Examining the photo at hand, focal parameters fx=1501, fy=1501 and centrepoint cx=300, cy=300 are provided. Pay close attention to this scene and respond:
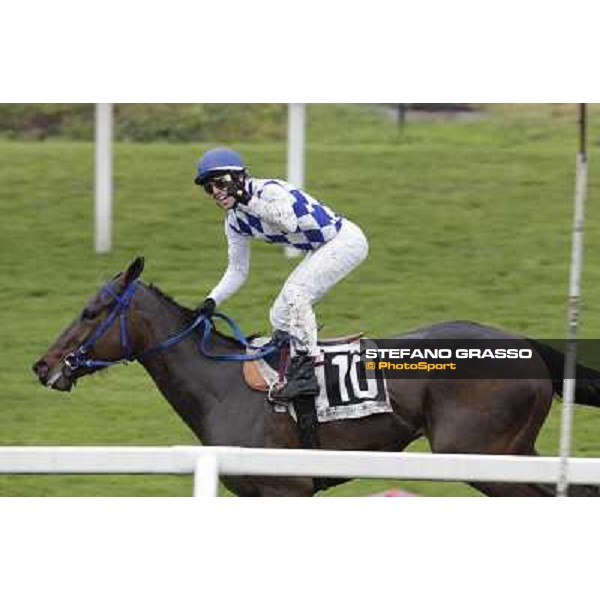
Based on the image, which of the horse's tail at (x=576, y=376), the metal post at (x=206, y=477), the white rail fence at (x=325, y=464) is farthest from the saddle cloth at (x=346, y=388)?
the metal post at (x=206, y=477)

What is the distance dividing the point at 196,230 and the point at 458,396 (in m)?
4.21

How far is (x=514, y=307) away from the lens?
9.28 m

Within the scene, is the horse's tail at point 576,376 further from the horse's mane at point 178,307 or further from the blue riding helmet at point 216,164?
the blue riding helmet at point 216,164

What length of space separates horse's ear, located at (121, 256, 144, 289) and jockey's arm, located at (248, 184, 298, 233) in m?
0.51

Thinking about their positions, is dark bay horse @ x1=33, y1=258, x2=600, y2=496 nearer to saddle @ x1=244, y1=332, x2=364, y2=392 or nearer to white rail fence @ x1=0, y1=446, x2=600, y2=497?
saddle @ x1=244, y1=332, x2=364, y2=392

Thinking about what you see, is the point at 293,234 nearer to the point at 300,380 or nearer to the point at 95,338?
the point at 300,380

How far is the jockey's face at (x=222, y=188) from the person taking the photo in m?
5.84

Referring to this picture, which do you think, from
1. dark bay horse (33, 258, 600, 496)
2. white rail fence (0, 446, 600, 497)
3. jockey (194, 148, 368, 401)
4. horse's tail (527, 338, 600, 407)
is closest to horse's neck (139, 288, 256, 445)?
dark bay horse (33, 258, 600, 496)

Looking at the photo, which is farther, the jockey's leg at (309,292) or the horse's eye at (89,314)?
the horse's eye at (89,314)

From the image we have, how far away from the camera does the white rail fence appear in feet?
12.9

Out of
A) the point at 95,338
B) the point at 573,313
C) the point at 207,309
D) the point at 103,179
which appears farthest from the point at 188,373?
the point at 103,179

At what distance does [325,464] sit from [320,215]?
216cm

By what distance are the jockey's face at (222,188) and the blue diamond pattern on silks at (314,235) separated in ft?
1.07

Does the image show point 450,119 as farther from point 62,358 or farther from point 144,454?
point 144,454
